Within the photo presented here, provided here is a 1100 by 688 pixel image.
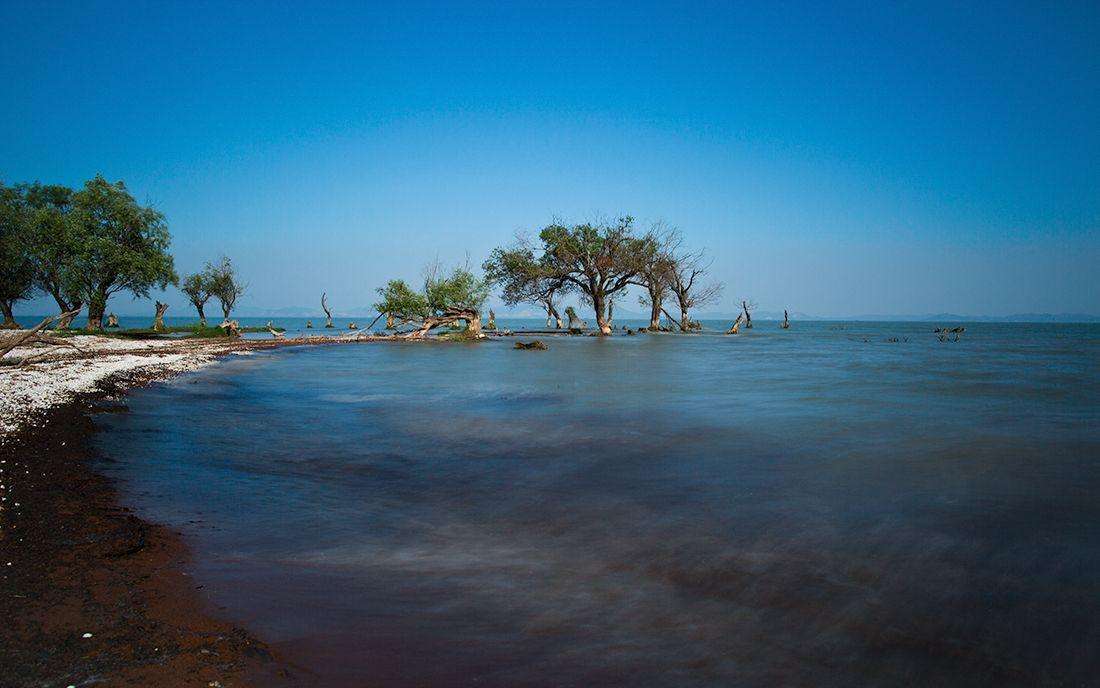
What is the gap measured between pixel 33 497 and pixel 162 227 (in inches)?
1647

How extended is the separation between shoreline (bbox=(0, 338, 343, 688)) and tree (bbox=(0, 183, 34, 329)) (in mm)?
44656

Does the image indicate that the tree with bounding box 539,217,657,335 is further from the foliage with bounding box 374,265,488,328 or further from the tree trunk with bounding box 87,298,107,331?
the tree trunk with bounding box 87,298,107,331

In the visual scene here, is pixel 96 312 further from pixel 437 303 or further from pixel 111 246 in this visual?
pixel 437 303

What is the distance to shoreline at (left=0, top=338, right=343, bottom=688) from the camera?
114 inches

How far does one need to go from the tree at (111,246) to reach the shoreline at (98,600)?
1474 inches

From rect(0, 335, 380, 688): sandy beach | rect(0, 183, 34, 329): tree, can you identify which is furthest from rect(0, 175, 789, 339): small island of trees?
rect(0, 335, 380, 688): sandy beach

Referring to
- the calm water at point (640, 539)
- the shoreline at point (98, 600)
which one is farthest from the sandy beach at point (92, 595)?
the calm water at point (640, 539)

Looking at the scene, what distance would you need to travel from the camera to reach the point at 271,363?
2512cm

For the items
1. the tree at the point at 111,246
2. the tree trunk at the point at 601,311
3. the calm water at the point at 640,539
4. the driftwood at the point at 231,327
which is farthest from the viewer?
the tree trunk at the point at 601,311

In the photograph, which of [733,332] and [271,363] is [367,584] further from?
[733,332]

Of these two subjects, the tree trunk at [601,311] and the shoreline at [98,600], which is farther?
the tree trunk at [601,311]

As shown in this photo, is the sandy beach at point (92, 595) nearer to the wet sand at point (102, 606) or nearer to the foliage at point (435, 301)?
the wet sand at point (102, 606)

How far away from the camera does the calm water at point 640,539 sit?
339 cm

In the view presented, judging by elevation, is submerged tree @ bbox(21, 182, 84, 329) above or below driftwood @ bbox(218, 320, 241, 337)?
above
